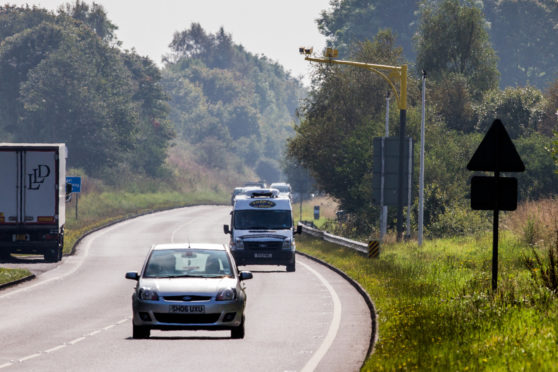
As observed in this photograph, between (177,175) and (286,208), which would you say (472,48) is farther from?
(177,175)

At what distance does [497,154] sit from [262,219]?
53.0 feet

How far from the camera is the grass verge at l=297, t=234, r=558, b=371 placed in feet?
40.2

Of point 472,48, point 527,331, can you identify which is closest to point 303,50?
point 527,331

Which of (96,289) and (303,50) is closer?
(96,289)

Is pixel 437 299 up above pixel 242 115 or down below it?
below

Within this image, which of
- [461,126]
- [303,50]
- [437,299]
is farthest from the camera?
[461,126]

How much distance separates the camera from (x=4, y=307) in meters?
22.3

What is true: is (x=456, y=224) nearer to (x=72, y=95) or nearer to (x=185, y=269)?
→ (x=185, y=269)

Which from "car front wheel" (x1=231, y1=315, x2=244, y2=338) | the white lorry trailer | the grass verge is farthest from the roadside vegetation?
the white lorry trailer

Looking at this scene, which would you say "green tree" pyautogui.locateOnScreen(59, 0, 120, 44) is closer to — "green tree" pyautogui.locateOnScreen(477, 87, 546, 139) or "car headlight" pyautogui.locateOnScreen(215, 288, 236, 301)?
"green tree" pyautogui.locateOnScreen(477, 87, 546, 139)

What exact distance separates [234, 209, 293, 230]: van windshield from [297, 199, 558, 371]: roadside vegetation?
229 centimetres

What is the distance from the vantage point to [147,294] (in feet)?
50.7

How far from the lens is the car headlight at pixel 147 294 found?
50.6 ft

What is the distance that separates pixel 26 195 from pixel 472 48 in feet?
125
